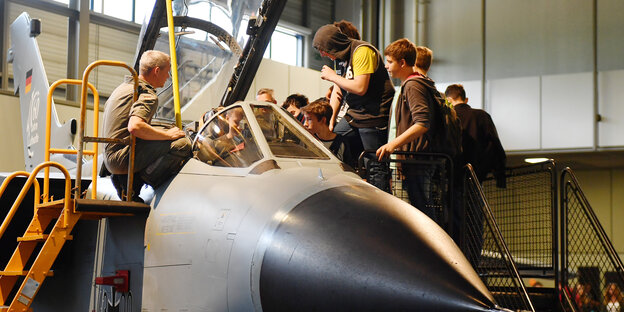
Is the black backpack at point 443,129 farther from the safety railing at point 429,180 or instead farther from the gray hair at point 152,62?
the gray hair at point 152,62

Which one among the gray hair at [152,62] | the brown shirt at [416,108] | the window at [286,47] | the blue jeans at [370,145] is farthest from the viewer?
the window at [286,47]

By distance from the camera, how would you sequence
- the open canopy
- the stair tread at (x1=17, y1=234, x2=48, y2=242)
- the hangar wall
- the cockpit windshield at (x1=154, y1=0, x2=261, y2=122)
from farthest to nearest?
the hangar wall
the cockpit windshield at (x1=154, y1=0, x2=261, y2=122)
the open canopy
the stair tread at (x1=17, y1=234, x2=48, y2=242)

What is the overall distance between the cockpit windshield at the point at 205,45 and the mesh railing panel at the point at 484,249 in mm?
2642

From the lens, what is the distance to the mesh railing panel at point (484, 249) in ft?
16.4

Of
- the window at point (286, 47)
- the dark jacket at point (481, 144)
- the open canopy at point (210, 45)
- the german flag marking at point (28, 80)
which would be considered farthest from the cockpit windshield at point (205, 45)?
the window at point (286, 47)

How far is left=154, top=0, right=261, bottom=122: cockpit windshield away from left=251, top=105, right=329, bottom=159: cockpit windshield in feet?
8.76

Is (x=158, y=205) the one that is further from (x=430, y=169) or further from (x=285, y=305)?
(x=430, y=169)

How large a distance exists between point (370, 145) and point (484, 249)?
122cm

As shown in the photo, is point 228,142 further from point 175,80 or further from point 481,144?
point 481,144

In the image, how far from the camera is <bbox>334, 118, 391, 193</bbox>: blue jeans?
5133 millimetres

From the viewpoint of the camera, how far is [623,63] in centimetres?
1530

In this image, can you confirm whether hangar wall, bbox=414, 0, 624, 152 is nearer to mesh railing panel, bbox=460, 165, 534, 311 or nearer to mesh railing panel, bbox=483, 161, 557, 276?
mesh railing panel, bbox=483, 161, 557, 276

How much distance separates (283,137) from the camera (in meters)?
4.29

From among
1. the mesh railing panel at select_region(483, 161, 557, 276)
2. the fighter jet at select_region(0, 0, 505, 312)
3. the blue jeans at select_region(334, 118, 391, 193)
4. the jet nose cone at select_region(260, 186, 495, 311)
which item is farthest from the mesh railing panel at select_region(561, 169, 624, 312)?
the jet nose cone at select_region(260, 186, 495, 311)
